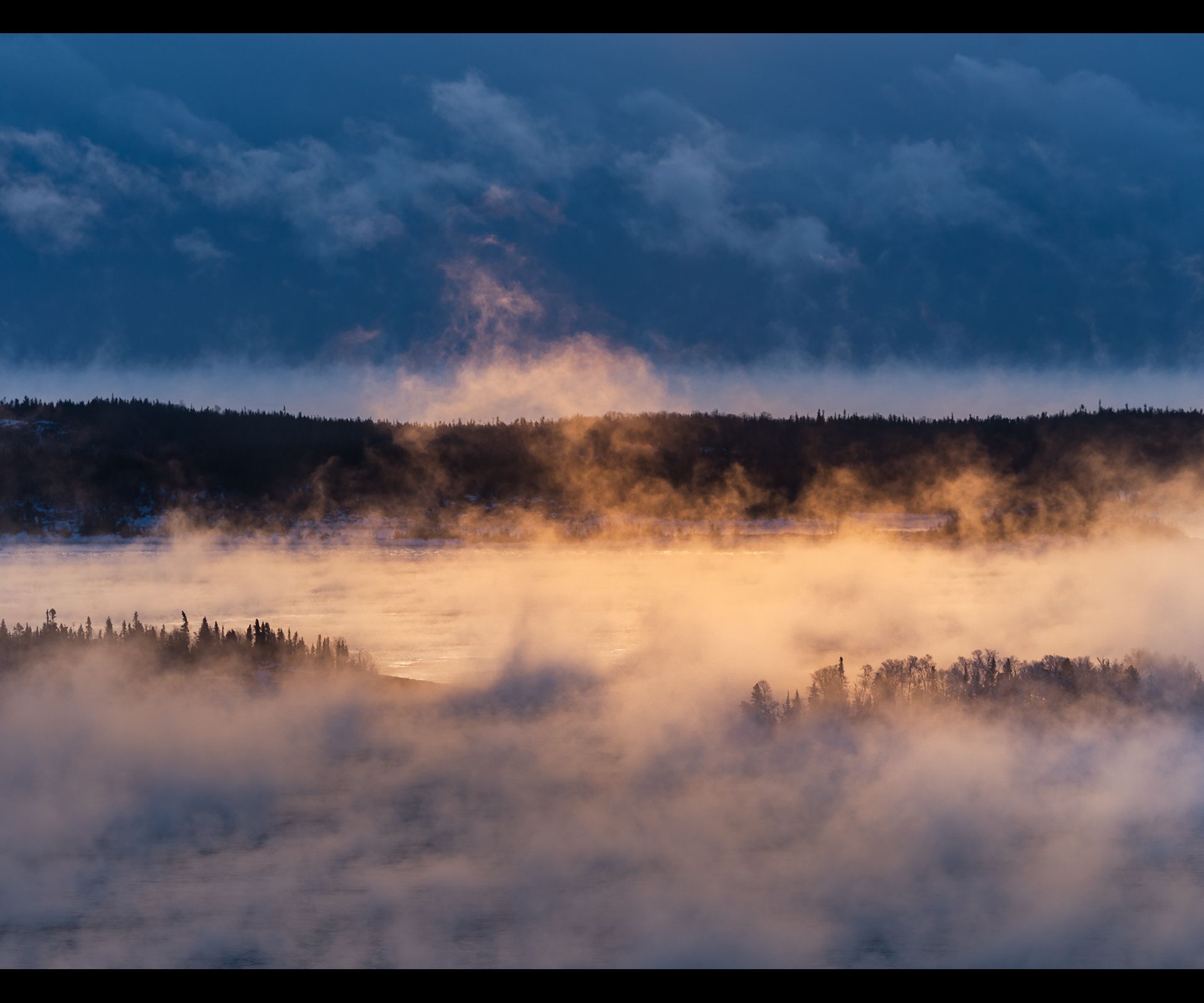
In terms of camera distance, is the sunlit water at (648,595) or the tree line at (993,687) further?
the sunlit water at (648,595)

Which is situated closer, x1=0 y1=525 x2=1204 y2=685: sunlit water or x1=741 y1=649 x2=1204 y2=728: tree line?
x1=741 y1=649 x2=1204 y2=728: tree line

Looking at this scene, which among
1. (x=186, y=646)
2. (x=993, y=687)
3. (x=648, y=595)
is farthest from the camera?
(x=648, y=595)

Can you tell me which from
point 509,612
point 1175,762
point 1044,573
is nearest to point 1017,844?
point 1175,762

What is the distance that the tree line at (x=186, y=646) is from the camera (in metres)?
18.3

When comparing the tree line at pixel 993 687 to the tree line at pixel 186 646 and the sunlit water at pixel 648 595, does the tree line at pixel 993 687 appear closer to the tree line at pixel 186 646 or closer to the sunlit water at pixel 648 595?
the sunlit water at pixel 648 595

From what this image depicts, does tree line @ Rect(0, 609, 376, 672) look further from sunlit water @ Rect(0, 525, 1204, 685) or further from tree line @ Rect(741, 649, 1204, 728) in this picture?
tree line @ Rect(741, 649, 1204, 728)

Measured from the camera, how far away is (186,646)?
19.1m

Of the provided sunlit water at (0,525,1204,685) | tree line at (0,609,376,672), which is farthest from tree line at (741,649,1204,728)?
tree line at (0,609,376,672)

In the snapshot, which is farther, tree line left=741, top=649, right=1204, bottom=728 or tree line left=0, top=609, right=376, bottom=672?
A: tree line left=0, top=609, right=376, bottom=672

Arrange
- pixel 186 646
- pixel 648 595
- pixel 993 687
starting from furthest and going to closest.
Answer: pixel 648 595, pixel 186 646, pixel 993 687

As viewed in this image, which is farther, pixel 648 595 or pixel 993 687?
pixel 648 595

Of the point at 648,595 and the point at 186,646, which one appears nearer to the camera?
the point at 186,646

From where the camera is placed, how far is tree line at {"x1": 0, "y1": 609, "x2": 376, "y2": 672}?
18266 mm

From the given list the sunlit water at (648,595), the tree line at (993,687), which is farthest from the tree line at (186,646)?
the tree line at (993,687)
